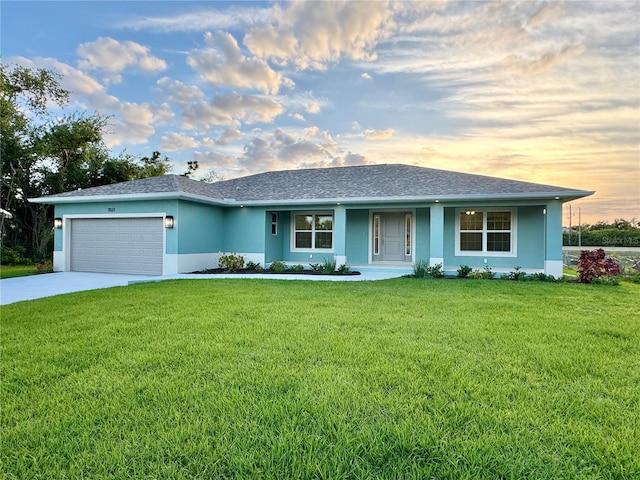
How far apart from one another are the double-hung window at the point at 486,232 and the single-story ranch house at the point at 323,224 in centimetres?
4

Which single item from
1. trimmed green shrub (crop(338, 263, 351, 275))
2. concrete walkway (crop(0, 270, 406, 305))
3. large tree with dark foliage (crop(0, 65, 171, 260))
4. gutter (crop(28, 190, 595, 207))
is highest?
large tree with dark foliage (crop(0, 65, 171, 260))

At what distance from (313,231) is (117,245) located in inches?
315

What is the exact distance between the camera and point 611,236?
28453 millimetres

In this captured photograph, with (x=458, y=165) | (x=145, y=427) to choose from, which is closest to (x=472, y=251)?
(x=458, y=165)

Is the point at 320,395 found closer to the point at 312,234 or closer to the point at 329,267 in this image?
the point at 329,267

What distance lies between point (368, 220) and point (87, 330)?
1137 cm

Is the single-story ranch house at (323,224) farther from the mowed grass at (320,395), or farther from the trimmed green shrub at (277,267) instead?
the mowed grass at (320,395)

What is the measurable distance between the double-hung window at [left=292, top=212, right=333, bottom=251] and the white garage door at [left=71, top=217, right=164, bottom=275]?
18.5ft

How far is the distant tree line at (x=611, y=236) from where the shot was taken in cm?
2686

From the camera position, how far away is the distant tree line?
1057 inches

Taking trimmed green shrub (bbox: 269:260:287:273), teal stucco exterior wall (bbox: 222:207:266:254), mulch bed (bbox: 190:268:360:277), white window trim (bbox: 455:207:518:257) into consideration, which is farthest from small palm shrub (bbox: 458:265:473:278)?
teal stucco exterior wall (bbox: 222:207:266:254)

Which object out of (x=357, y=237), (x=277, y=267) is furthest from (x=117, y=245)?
(x=357, y=237)

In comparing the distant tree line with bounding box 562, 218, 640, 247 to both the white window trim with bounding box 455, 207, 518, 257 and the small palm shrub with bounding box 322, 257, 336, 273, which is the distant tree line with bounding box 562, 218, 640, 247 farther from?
the small palm shrub with bounding box 322, 257, 336, 273

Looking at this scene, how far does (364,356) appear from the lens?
3990 millimetres
